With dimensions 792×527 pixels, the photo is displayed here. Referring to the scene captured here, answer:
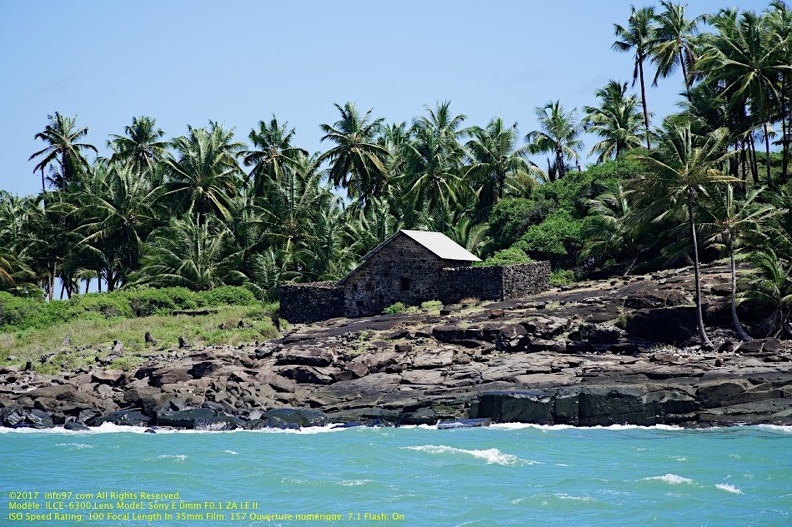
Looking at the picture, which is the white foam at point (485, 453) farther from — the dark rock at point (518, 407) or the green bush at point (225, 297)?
the green bush at point (225, 297)

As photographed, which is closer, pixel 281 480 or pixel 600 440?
pixel 281 480

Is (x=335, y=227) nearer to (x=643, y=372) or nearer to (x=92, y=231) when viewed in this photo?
(x=92, y=231)

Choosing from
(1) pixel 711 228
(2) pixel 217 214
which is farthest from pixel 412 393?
(2) pixel 217 214

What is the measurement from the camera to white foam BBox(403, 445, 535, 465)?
75.7ft

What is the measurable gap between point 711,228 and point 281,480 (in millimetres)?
21545

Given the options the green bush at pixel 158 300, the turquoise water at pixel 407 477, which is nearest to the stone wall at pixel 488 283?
the green bush at pixel 158 300

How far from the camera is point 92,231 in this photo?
190 ft

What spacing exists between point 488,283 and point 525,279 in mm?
2053

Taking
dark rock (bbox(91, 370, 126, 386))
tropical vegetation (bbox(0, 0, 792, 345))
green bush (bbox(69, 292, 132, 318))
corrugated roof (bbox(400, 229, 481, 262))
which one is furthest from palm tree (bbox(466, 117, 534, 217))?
dark rock (bbox(91, 370, 126, 386))

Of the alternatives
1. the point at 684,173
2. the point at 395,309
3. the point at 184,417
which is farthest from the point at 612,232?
the point at 184,417

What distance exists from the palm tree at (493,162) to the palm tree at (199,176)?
14.2 meters

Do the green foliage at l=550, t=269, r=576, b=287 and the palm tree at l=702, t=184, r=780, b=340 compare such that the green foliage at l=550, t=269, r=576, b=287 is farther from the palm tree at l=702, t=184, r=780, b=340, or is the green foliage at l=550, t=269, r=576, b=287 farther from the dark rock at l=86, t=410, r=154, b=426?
the dark rock at l=86, t=410, r=154, b=426

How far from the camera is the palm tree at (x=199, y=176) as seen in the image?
55.9 metres

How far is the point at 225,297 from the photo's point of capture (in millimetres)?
48438
